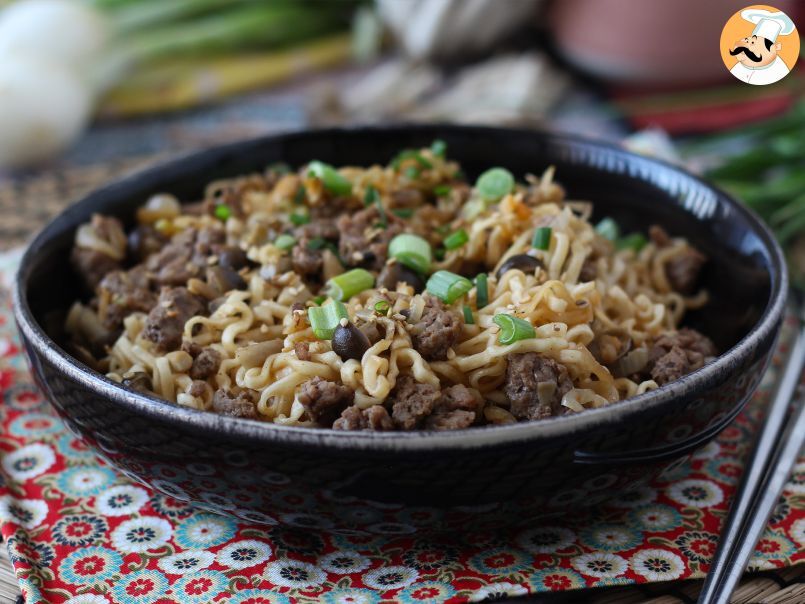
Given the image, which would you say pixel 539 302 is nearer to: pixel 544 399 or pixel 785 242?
pixel 544 399

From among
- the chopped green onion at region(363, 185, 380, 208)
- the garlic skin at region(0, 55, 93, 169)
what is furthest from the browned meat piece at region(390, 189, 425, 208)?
the garlic skin at region(0, 55, 93, 169)

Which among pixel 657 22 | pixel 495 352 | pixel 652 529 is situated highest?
pixel 657 22

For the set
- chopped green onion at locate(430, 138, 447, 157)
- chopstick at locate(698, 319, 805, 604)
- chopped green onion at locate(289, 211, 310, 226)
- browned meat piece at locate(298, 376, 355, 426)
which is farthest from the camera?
chopped green onion at locate(430, 138, 447, 157)

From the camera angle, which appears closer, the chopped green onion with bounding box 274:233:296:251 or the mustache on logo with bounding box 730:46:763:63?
the mustache on logo with bounding box 730:46:763:63

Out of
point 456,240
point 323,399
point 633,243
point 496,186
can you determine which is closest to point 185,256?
point 456,240

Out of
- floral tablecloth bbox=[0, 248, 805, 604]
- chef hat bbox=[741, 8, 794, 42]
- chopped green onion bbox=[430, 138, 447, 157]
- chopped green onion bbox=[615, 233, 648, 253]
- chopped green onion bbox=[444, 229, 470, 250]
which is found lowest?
floral tablecloth bbox=[0, 248, 805, 604]

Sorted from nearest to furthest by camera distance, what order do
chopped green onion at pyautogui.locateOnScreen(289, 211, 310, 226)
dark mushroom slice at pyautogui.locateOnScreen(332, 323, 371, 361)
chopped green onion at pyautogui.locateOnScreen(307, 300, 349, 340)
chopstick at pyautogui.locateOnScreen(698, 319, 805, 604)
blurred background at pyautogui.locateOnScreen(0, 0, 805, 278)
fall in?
1. chopstick at pyautogui.locateOnScreen(698, 319, 805, 604)
2. dark mushroom slice at pyautogui.locateOnScreen(332, 323, 371, 361)
3. chopped green onion at pyautogui.locateOnScreen(307, 300, 349, 340)
4. chopped green onion at pyautogui.locateOnScreen(289, 211, 310, 226)
5. blurred background at pyautogui.locateOnScreen(0, 0, 805, 278)

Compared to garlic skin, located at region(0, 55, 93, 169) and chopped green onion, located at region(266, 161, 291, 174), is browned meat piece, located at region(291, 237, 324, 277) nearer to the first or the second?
chopped green onion, located at region(266, 161, 291, 174)

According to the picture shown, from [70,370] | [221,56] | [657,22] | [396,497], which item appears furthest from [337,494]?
[221,56]
